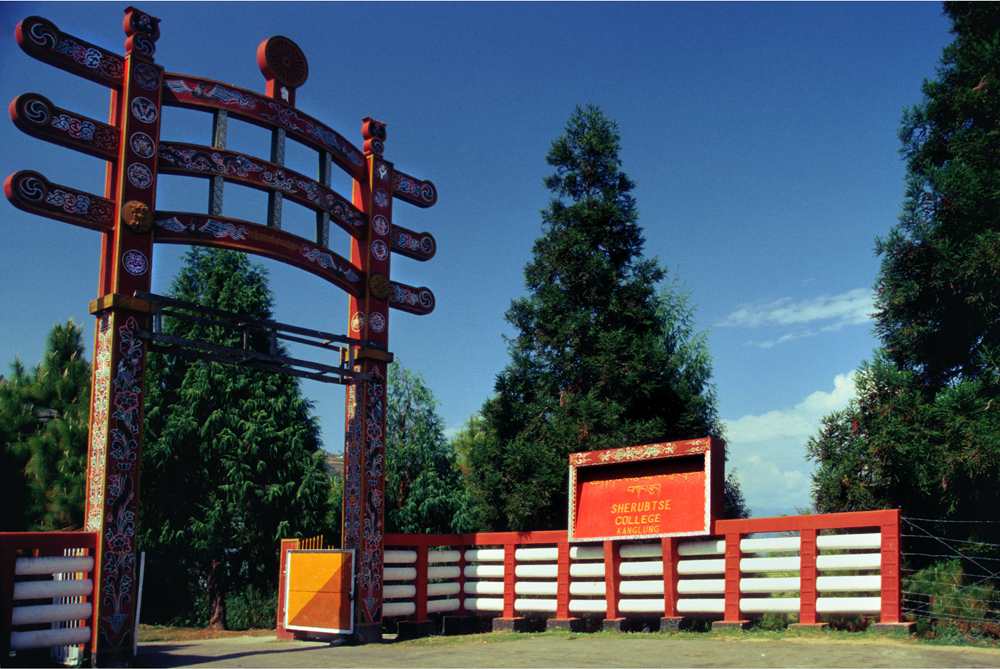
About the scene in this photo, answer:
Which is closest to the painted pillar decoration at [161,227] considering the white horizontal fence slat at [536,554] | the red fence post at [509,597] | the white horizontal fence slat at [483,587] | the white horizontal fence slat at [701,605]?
the white horizontal fence slat at [483,587]

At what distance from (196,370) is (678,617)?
1689 centimetres

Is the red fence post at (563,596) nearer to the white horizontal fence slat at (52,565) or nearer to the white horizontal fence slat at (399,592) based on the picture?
the white horizontal fence slat at (399,592)

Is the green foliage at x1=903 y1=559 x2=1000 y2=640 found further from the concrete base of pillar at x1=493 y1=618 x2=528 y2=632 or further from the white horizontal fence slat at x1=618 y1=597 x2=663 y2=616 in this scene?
the concrete base of pillar at x1=493 y1=618 x2=528 y2=632

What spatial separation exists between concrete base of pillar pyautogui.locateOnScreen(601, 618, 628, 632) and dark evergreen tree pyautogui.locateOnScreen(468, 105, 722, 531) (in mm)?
4100

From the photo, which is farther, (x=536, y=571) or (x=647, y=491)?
(x=536, y=571)

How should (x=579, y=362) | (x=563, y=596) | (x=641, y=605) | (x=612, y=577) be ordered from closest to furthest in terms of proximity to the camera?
A: (x=641, y=605) → (x=612, y=577) → (x=563, y=596) → (x=579, y=362)

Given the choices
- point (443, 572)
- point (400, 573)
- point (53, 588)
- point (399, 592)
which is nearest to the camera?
point (53, 588)

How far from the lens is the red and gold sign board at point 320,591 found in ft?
49.6

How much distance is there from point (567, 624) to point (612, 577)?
1354 mm

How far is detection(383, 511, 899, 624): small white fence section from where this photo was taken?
1220cm

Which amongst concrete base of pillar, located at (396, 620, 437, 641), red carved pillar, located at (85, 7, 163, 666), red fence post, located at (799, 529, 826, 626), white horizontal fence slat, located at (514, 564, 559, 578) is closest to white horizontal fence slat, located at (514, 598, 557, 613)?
white horizontal fence slat, located at (514, 564, 559, 578)

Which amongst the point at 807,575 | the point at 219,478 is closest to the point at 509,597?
the point at 807,575

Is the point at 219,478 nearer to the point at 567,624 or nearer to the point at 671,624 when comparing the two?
the point at 567,624

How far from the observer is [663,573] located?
14.3 meters
